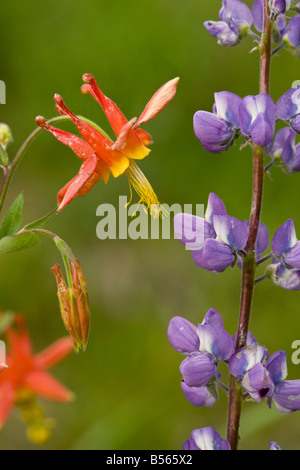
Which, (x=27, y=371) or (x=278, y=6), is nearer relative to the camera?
(x=278, y=6)

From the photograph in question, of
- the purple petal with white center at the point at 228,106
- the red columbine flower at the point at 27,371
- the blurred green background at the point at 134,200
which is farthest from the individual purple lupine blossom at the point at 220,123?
the blurred green background at the point at 134,200

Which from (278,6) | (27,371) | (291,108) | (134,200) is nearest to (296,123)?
(291,108)

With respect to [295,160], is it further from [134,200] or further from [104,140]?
[134,200]

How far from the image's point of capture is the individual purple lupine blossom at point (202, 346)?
2.31 ft

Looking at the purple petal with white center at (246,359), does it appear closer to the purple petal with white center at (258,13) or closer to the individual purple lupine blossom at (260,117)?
the individual purple lupine blossom at (260,117)

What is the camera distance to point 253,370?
67cm

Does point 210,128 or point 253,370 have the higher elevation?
point 210,128

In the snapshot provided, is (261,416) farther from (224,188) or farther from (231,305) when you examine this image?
(224,188)

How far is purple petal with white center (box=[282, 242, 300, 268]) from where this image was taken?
71 centimetres

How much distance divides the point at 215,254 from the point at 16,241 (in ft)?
0.78

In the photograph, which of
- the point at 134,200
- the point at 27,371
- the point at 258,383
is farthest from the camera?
the point at 134,200

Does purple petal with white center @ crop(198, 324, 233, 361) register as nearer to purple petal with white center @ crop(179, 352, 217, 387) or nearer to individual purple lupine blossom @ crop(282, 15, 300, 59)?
purple petal with white center @ crop(179, 352, 217, 387)

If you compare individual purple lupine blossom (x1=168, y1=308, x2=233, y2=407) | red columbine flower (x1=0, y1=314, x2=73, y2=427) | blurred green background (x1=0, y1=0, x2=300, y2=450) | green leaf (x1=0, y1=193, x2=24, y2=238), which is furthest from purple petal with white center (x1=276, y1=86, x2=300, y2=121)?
blurred green background (x1=0, y1=0, x2=300, y2=450)

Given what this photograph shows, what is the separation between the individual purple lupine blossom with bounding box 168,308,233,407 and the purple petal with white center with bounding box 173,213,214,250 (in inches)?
3.0
